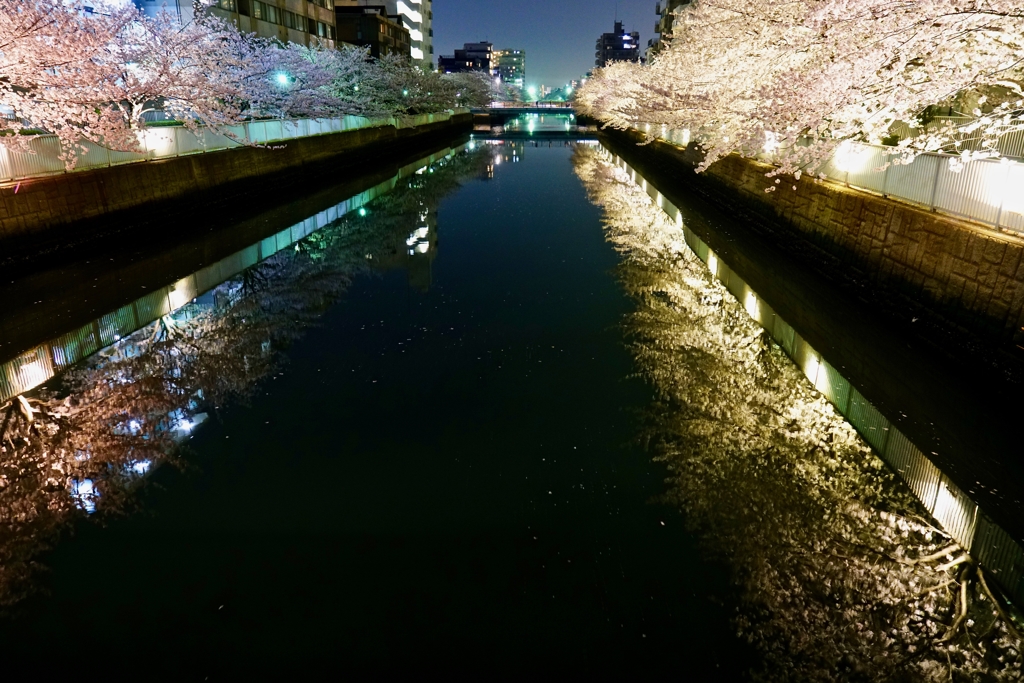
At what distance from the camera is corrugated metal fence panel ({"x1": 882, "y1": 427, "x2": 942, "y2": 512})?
5738mm

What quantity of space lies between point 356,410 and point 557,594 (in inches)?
137

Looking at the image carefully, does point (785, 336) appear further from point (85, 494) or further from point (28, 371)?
point (28, 371)

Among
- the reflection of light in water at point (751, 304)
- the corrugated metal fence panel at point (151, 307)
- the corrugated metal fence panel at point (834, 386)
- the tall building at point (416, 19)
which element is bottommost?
the corrugated metal fence panel at point (834, 386)

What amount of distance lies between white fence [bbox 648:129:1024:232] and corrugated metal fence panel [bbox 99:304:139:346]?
11.6m

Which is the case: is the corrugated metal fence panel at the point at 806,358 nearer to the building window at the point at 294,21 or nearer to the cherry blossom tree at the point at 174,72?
the cherry blossom tree at the point at 174,72

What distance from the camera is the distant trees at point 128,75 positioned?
13492 millimetres

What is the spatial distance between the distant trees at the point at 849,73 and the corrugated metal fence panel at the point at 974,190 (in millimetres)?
289

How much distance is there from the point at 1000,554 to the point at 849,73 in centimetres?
761

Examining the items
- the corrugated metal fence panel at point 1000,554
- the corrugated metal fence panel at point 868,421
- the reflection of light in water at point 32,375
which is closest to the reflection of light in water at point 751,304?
the corrugated metal fence panel at point 868,421

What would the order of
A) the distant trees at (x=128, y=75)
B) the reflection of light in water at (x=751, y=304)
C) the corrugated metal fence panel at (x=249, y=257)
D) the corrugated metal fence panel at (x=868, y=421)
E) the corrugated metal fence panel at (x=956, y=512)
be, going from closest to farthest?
the corrugated metal fence panel at (x=956, y=512) → the corrugated metal fence panel at (x=868, y=421) → the reflection of light in water at (x=751, y=304) → the distant trees at (x=128, y=75) → the corrugated metal fence panel at (x=249, y=257)

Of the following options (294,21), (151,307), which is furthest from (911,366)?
(294,21)

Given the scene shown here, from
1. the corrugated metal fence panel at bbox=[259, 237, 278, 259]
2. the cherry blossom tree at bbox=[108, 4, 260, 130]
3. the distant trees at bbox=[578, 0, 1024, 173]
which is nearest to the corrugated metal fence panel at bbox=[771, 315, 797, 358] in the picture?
the distant trees at bbox=[578, 0, 1024, 173]

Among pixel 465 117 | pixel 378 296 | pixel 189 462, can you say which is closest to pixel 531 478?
pixel 189 462

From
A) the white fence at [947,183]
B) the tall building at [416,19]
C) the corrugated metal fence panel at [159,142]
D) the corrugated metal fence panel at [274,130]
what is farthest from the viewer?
the tall building at [416,19]
